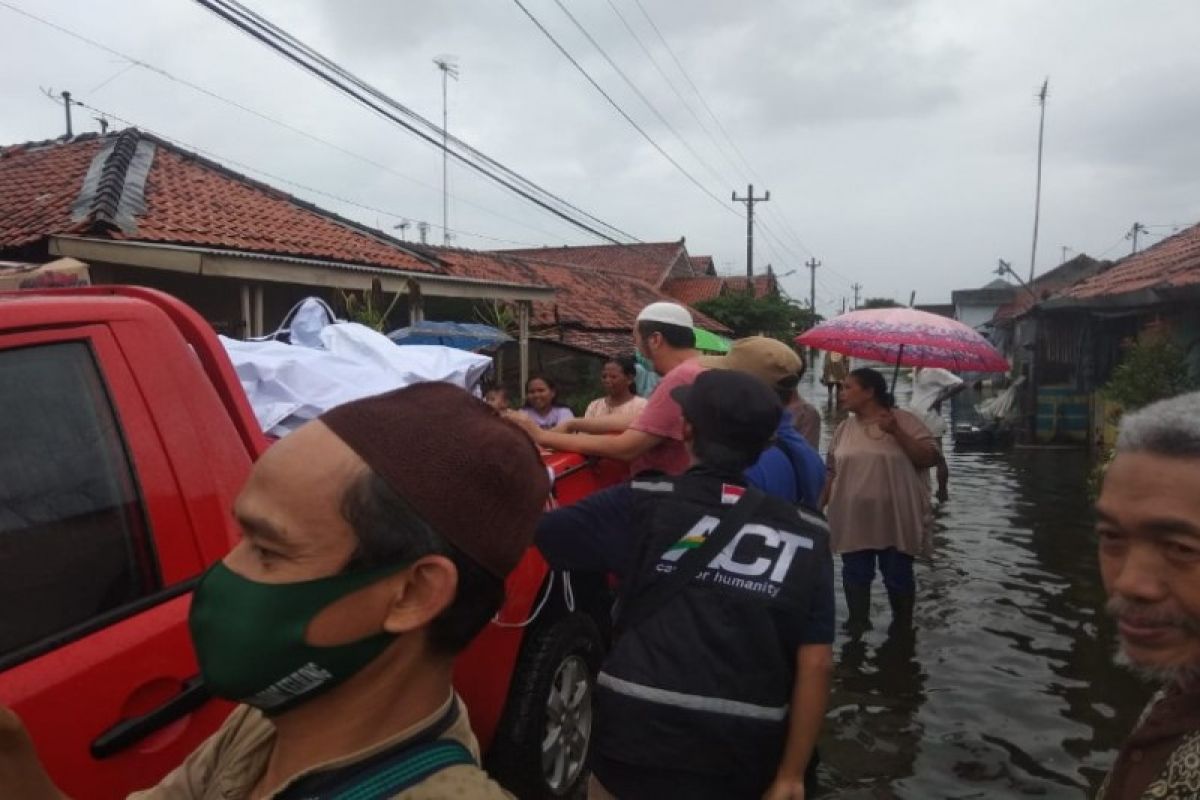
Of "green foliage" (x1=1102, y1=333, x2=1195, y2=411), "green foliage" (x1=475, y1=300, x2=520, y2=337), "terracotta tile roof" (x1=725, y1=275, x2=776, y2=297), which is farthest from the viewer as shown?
"terracotta tile roof" (x1=725, y1=275, x2=776, y2=297)

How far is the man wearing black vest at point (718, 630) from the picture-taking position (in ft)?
6.86

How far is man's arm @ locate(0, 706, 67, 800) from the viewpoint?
1.06m

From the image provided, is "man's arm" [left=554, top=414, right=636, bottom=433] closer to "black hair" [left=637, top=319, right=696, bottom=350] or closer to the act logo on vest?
"black hair" [left=637, top=319, right=696, bottom=350]

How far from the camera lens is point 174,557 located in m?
1.82

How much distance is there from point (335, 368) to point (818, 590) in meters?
1.73

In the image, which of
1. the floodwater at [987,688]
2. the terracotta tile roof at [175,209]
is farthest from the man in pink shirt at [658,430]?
the terracotta tile roof at [175,209]

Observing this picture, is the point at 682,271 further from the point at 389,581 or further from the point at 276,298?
the point at 389,581

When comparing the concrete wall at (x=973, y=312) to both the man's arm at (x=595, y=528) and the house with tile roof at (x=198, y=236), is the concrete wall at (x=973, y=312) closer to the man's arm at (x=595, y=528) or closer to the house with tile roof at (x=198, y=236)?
the house with tile roof at (x=198, y=236)

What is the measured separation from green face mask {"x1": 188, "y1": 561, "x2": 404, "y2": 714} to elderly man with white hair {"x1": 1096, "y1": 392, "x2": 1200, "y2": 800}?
1.11 metres

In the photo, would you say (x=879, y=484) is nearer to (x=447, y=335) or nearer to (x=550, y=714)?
(x=550, y=714)

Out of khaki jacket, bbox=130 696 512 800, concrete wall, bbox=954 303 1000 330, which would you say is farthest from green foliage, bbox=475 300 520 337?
concrete wall, bbox=954 303 1000 330

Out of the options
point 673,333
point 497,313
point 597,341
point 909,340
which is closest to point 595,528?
point 673,333

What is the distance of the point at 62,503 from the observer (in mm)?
1706

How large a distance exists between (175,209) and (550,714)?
832 cm
